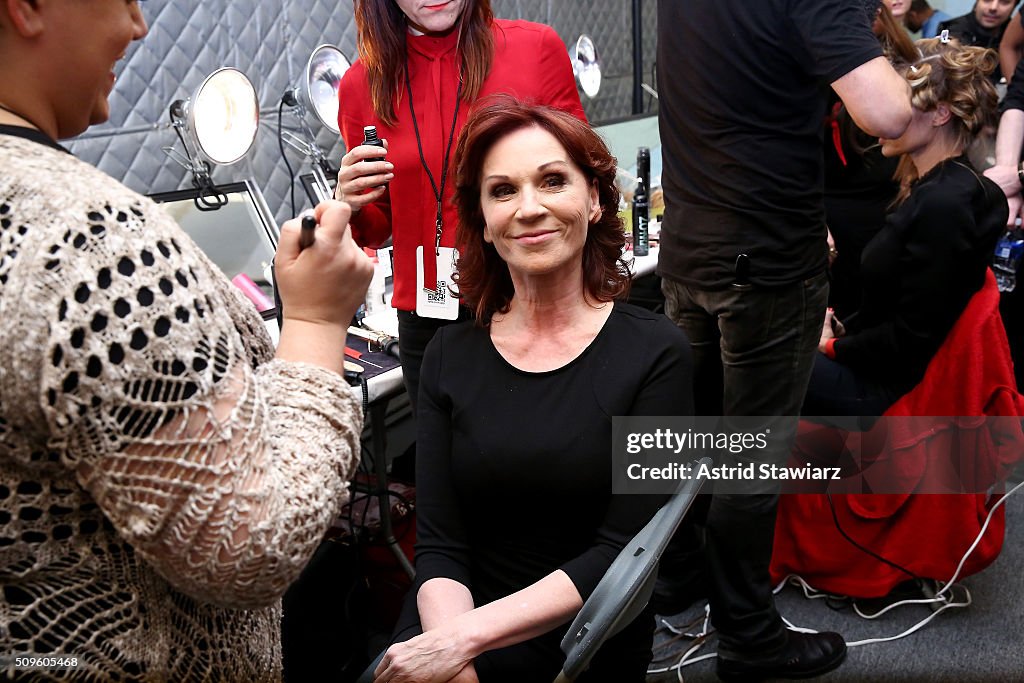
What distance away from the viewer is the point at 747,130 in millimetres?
1759

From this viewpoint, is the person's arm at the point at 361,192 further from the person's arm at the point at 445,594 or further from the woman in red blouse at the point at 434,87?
the person's arm at the point at 445,594

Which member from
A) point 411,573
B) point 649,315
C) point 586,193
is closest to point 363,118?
point 586,193

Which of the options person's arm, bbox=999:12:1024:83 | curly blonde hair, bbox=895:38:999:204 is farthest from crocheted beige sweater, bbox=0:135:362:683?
person's arm, bbox=999:12:1024:83

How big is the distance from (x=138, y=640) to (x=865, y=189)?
2.82m

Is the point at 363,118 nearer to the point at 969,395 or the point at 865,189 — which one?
the point at 969,395

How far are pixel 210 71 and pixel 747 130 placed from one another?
1.55 m

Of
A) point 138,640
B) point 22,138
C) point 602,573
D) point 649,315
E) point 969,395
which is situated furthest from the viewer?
point 969,395

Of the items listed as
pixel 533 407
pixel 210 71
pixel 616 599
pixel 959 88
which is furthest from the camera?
pixel 210 71

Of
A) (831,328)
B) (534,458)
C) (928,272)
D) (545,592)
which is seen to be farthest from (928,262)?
(545,592)

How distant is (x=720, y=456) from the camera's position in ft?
6.30

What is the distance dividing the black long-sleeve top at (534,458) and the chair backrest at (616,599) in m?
0.20

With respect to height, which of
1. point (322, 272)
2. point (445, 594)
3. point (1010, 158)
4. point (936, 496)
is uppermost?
point (322, 272)

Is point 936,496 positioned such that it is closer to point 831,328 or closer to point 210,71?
point 831,328

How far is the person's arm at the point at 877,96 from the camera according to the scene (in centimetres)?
160
